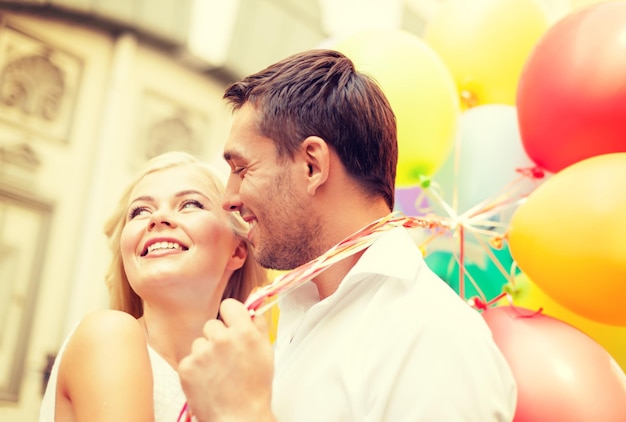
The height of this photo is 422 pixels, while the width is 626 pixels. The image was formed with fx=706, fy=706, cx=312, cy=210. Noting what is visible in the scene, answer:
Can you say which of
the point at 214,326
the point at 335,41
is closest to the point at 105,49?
the point at 335,41

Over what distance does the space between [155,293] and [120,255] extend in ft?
0.79

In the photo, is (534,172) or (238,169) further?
(534,172)

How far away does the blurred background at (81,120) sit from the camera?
3178mm

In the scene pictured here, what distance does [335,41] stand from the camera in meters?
2.17

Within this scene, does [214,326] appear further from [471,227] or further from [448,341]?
[471,227]

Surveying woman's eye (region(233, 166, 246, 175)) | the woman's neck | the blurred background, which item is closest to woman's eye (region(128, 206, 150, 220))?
the woman's neck

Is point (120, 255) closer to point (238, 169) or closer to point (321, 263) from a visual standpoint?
point (238, 169)

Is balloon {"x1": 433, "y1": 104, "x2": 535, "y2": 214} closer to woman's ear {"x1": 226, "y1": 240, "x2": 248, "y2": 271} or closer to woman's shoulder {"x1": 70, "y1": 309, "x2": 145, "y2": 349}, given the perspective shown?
woman's ear {"x1": 226, "y1": 240, "x2": 248, "y2": 271}

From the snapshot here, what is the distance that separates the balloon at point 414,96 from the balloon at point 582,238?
30cm

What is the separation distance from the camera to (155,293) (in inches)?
56.6

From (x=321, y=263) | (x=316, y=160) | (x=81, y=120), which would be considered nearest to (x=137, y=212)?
(x=316, y=160)

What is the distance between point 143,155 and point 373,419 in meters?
2.96

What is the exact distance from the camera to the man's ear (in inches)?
48.1

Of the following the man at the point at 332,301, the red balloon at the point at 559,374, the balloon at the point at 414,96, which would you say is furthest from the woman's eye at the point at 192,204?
the red balloon at the point at 559,374
